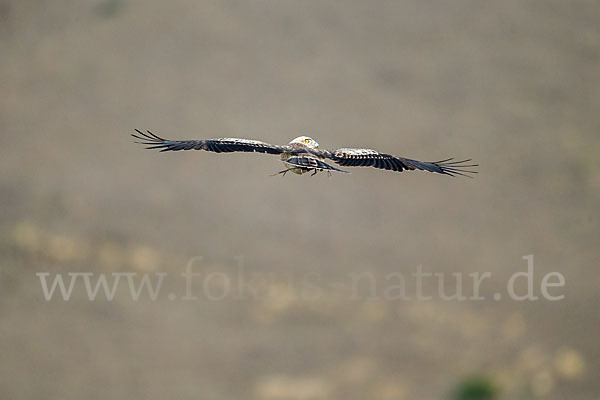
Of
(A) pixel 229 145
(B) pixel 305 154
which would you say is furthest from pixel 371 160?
(A) pixel 229 145

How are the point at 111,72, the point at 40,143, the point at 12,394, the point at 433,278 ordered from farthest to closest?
the point at 111,72 < the point at 40,143 < the point at 433,278 < the point at 12,394

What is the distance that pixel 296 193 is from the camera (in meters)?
33.6

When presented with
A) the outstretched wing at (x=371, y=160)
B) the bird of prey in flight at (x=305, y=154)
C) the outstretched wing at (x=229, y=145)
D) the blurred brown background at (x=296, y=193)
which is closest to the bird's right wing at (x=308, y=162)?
the bird of prey in flight at (x=305, y=154)

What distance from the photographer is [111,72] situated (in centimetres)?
3944

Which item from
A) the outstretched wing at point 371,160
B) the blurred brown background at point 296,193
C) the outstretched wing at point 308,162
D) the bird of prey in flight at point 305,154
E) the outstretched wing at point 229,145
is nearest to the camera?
the outstretched wing at point 308,162

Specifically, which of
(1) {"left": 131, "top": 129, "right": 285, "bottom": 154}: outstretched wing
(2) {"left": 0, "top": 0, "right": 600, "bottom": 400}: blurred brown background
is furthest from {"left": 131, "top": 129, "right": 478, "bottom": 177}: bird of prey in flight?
(2) {"left": 0, "top": 0, "right": 600, "bottom": 400}: blurred brown background

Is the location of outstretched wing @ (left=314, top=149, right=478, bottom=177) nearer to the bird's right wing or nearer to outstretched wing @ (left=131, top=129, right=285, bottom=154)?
the bird's right wing

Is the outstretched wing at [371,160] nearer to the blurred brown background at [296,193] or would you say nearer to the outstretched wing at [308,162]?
the outstretched wing at [308,162]

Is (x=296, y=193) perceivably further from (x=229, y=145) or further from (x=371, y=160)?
(x=229, y=145)

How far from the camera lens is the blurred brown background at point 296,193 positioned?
2928cm

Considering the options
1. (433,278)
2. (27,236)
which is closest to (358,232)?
(433,278)

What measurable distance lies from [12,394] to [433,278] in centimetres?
1679

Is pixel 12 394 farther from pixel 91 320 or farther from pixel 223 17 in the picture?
pixel 223 17

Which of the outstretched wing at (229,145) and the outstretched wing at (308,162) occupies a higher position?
the outstretched wing at (229,145)
